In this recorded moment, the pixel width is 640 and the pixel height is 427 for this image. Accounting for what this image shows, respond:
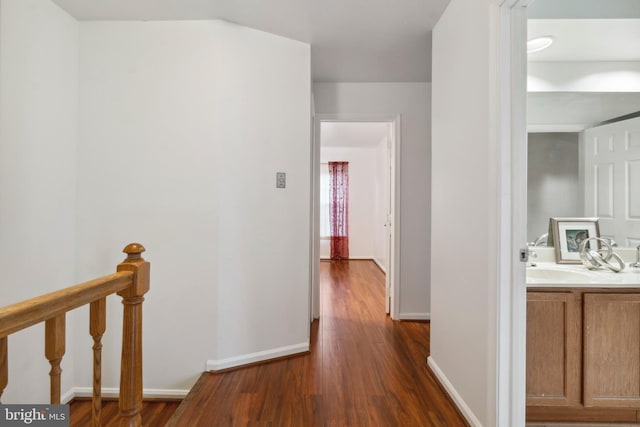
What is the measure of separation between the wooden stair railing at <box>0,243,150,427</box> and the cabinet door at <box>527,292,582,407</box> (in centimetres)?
185

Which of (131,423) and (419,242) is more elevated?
(419,242)

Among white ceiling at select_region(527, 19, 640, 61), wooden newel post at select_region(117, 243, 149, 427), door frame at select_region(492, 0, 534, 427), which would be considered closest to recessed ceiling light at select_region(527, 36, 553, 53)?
white ceiling at select_region(527, 19, 640, 61)

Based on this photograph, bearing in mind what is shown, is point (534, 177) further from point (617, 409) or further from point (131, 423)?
point (131, 423)

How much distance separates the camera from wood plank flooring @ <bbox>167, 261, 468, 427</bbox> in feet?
5.85

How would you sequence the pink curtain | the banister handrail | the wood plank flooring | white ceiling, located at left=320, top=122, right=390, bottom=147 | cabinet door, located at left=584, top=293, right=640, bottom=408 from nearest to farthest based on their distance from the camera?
the banister handrail, cabinet door, located at left=584, top=293, right=640, bottom=408, the wood plank flooring, white ceiling, located at left=320, top=122, right=390, bottom=147, the pink curtain

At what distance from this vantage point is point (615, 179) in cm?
210

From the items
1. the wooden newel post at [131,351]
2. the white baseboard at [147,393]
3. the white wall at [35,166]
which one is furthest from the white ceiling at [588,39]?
the white baseboard at [147,393]

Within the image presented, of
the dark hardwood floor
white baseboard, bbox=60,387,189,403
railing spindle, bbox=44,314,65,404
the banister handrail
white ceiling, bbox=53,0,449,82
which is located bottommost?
the dark hardwood floor

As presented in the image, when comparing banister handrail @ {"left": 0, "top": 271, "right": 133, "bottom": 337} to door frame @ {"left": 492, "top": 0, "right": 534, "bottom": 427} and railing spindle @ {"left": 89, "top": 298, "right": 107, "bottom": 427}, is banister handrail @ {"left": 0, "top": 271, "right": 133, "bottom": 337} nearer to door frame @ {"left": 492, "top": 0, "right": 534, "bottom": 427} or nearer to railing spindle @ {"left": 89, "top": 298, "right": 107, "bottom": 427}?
railing spindle @ {"left": 89, "top": 298, "right": 107, "bottom": 427}

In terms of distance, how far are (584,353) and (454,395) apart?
27.7 inches

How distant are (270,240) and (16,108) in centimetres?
169

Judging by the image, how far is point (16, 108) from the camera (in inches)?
72.9

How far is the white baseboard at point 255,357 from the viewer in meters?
2.30

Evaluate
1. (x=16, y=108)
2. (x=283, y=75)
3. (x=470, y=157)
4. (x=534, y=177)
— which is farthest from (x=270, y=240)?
(x=534, y=177)
